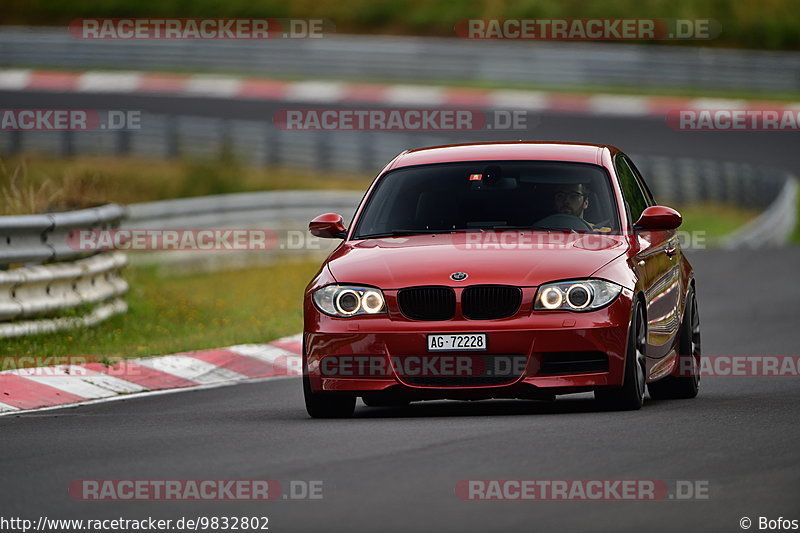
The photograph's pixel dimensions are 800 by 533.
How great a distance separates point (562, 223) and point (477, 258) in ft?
2.83

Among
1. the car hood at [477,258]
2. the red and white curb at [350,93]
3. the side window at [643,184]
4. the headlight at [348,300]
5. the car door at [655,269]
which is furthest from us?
the red and white curb at [350,93]

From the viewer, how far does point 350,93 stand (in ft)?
139

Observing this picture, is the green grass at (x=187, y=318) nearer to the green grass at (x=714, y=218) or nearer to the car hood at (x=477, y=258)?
the car hood at (x=477, y=258)

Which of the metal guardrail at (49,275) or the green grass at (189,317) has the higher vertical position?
the metal guardrail at (49,275)

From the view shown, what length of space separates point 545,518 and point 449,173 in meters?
4.64

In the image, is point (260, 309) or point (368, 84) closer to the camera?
point (260, 309)

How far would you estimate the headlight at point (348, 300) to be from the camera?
9.80 m

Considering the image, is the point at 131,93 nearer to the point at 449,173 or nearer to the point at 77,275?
the point at 77,275

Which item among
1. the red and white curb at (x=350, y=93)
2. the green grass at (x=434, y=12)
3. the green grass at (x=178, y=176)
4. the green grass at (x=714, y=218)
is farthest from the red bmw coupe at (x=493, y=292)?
the green grass at (x=434, y=12)

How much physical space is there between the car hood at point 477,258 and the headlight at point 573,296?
0.17ft

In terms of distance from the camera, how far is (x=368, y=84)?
4438 centimetres

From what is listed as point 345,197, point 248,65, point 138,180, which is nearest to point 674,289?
point 345,197

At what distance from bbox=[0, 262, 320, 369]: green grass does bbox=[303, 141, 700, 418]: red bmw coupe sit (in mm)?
3471

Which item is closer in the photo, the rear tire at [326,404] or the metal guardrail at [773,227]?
the rear tire at [326,404]
